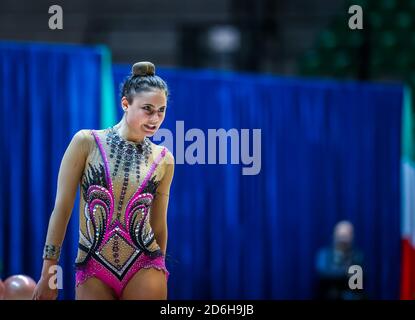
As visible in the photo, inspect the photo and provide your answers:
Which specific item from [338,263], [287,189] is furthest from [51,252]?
[287,189]

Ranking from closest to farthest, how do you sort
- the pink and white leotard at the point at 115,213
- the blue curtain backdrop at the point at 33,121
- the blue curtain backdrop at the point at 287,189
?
the pink and white leotard at the point at 115,213 < the blue curtain backdrop at the point at 33,121 < the blue curtain backdrop at the point at 287,189

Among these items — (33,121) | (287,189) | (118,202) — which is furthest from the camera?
(287,189)

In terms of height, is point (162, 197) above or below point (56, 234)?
above

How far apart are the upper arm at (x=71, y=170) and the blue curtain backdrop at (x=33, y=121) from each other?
187 centimetres

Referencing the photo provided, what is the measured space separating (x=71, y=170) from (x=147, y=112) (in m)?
0.27

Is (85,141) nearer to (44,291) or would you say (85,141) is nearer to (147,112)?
(147,112)

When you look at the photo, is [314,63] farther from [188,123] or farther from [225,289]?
[188,123]

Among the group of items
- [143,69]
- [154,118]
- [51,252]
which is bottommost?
[51,252]

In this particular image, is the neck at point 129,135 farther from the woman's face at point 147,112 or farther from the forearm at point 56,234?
the forearm at point 56,234

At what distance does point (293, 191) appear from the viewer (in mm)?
5793

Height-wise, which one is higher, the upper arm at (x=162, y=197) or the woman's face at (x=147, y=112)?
the woman's face at (x=147, y=112)

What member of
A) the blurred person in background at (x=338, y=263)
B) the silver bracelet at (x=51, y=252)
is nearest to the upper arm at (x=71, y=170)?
the silver bracelet at (x=51, y=252)

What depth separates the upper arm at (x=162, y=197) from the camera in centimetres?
226

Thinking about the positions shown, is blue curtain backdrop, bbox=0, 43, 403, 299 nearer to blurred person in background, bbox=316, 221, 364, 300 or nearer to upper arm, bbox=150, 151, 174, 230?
blurred person in background, bbox=316, 221, 364, 300
